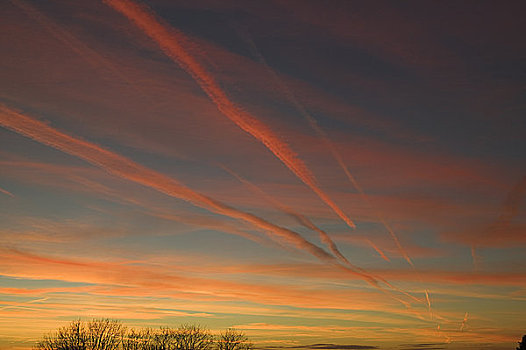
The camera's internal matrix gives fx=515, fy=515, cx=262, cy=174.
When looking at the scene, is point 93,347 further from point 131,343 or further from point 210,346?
point 210,346

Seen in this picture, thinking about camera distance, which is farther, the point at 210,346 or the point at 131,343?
the point at 210,346

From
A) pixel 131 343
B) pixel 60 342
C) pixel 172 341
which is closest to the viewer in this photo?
pixel 60 342

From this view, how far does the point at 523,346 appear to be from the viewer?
85.0 meters

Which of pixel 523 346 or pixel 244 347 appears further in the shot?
pixel 244 347

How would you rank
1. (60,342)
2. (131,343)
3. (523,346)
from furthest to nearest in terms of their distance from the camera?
(131,343) < (60,342) < (523,346)

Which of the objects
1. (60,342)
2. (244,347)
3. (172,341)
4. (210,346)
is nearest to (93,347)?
(60,342)

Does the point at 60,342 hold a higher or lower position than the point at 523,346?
higher

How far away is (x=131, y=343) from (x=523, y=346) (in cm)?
7603

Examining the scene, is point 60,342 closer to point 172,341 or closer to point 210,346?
point 172,341

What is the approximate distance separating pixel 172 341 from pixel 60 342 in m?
26.6

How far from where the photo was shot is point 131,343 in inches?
4345

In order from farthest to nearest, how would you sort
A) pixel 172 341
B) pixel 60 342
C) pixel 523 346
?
pixel 172 341 → pixel 60 342 → pixel 523 346

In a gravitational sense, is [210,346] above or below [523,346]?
above

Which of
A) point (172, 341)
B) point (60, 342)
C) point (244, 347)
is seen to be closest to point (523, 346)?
point (244, 347)
